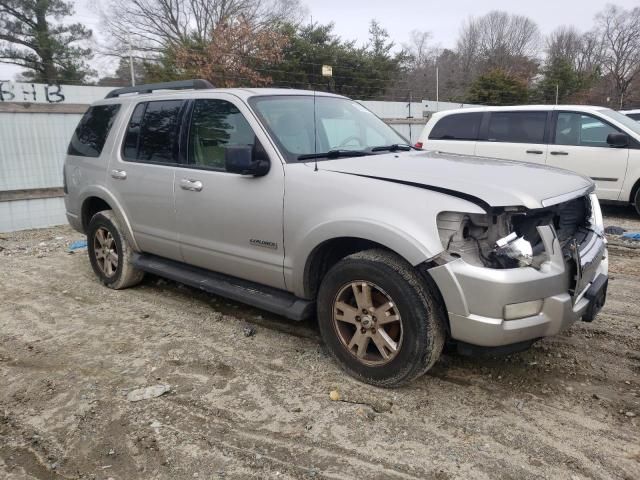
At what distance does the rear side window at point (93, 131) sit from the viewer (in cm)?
507

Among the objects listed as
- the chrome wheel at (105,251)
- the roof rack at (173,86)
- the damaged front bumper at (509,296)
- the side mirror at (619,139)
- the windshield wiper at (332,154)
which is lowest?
the chrome wheel at (105,251)

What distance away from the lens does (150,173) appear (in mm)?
4434

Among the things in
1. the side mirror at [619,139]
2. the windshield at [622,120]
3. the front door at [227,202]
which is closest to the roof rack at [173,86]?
the front door at [227,202]

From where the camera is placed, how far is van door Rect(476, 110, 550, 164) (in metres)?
8.17

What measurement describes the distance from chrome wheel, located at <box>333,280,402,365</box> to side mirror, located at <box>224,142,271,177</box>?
103cm

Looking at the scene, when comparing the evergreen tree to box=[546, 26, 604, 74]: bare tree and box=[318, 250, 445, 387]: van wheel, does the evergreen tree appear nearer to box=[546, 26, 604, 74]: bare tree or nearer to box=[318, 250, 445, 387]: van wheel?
box=[318, 250, 445, 387]: van wheel

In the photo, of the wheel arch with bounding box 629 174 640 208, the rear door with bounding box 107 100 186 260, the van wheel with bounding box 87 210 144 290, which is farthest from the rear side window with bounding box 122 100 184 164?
the wheel arch with bounding box 629 174 640 208

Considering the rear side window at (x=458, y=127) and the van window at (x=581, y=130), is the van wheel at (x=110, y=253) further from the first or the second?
the van window at (x=581, y=130)

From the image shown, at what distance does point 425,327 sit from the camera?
9.36 ft

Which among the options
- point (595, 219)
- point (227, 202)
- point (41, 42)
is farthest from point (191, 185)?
point (41, 42)

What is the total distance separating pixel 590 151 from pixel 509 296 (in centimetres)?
635

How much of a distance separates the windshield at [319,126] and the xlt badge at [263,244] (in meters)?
0.60

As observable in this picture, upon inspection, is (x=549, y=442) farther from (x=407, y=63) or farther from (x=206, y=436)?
(x=407, y=63)

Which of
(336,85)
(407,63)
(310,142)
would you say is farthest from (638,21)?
Result: (310,142)
